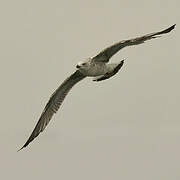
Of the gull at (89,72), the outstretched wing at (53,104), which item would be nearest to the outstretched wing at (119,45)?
the gull at (89,72)

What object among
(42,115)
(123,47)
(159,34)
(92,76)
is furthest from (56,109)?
(159,34)

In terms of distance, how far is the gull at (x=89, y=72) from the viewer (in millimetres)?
17172

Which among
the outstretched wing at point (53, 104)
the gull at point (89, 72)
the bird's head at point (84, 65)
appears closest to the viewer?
the gull at point (89, 72)

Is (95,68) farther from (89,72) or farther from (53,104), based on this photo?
(53,104)

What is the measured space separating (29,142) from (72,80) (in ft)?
8.17

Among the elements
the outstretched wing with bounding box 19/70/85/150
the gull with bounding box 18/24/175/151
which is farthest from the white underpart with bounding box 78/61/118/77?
the outstretched wing with bounding box 19/70/85/150

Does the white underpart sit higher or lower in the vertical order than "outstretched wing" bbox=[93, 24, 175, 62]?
lower

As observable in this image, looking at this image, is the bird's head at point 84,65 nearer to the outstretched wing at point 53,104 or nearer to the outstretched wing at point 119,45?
the outstretched wing at point 119,45

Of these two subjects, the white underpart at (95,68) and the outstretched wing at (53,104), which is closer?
the white underpart at (95,68)

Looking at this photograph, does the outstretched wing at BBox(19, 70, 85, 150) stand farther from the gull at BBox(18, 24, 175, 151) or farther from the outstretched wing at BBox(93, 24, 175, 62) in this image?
the outstretched wing at BBox(93, 24, 175, 62)

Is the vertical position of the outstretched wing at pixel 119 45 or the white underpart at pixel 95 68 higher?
the outstretched wing at pixel 119 45

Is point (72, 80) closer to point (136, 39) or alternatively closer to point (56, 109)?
point (56, 109)

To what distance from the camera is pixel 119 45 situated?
17.4 meters

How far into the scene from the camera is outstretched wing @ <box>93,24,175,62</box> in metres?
16.7
